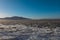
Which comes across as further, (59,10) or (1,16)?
(1,16)

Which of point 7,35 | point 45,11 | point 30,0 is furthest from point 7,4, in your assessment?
point 45,11

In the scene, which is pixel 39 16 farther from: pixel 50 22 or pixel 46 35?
pixel 46 35

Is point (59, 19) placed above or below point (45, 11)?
below

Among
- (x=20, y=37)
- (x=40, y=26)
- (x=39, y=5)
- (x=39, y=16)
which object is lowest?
(x=20, y=37)

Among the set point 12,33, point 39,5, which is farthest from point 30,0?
point 12,33

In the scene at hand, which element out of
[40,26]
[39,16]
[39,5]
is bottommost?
[40,26]

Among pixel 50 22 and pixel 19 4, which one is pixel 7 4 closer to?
pixel 19 4
